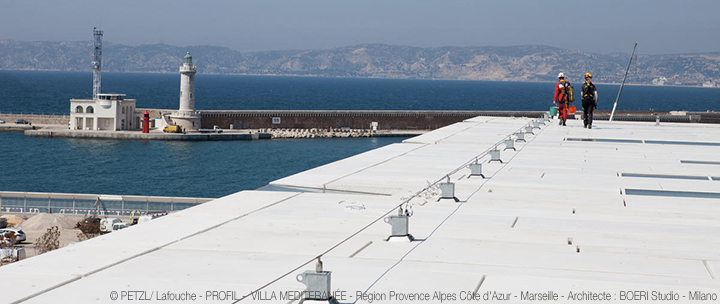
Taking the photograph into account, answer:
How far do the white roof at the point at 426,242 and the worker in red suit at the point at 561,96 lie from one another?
12.1 metres

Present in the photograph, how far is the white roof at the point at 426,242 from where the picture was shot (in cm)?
882

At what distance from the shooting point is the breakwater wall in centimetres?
11950

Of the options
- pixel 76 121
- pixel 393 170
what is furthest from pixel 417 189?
pixel 76 121

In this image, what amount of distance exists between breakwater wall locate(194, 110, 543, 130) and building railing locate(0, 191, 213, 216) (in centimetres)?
7330

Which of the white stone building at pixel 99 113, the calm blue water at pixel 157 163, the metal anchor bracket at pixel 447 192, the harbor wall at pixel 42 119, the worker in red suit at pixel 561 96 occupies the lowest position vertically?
the calm blue water at pixel 157 163

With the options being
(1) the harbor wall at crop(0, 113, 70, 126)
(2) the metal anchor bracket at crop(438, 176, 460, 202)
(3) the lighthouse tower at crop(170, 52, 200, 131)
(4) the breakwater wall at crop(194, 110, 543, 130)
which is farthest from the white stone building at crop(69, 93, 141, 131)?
(2) the metal anchor bracket at crop(438, 176, 460, 202)

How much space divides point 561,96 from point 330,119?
92.6 m

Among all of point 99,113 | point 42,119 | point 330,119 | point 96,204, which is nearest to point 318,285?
point 96,204

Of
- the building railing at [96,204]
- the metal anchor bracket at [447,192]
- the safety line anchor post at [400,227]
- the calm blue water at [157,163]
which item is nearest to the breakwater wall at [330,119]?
the calm blue water at [157,163]

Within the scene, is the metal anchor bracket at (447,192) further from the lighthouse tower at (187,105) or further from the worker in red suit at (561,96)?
the lighthouse tower at (187,105)

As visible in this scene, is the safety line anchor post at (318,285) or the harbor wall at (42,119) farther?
the harbor wall at (42,119)

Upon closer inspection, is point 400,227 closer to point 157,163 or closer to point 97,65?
point 157,163

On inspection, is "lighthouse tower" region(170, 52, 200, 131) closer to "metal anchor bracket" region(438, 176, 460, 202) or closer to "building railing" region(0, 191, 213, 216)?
"building railing" region(0, 191, 213, 216)

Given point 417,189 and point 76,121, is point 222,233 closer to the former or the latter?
point 417,189
